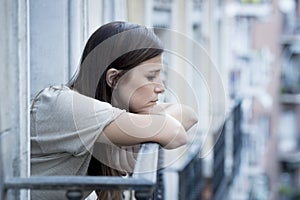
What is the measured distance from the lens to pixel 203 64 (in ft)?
30.2

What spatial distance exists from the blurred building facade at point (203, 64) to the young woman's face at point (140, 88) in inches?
12.3

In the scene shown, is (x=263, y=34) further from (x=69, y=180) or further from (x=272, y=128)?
(x=69, y=180)

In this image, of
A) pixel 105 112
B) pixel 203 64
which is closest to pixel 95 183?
pixel 105 112

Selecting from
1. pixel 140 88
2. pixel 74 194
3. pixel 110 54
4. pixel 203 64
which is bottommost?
pixel 203 64

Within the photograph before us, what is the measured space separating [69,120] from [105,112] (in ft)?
0.37

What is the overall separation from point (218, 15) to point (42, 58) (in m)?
9.02

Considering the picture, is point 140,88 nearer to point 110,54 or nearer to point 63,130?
point 110,54

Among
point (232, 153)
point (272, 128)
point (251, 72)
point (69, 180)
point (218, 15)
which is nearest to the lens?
point (69, 180)

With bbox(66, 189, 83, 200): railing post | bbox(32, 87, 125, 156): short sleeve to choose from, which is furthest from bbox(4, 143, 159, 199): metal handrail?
bbox(32, 87, 125, 156): short sleeve

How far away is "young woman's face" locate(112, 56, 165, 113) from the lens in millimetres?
2611

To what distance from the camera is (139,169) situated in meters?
2.22

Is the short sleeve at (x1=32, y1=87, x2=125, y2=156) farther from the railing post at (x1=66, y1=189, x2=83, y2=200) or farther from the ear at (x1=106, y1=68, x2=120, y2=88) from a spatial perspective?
the railing post at (x1=66, y1=189, x2=83, y2=200)

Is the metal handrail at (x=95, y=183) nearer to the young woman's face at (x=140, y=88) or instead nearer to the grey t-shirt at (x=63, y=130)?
the grey t-shirt at (x=63, y=130)

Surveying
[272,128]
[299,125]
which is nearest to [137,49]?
[272,128]
